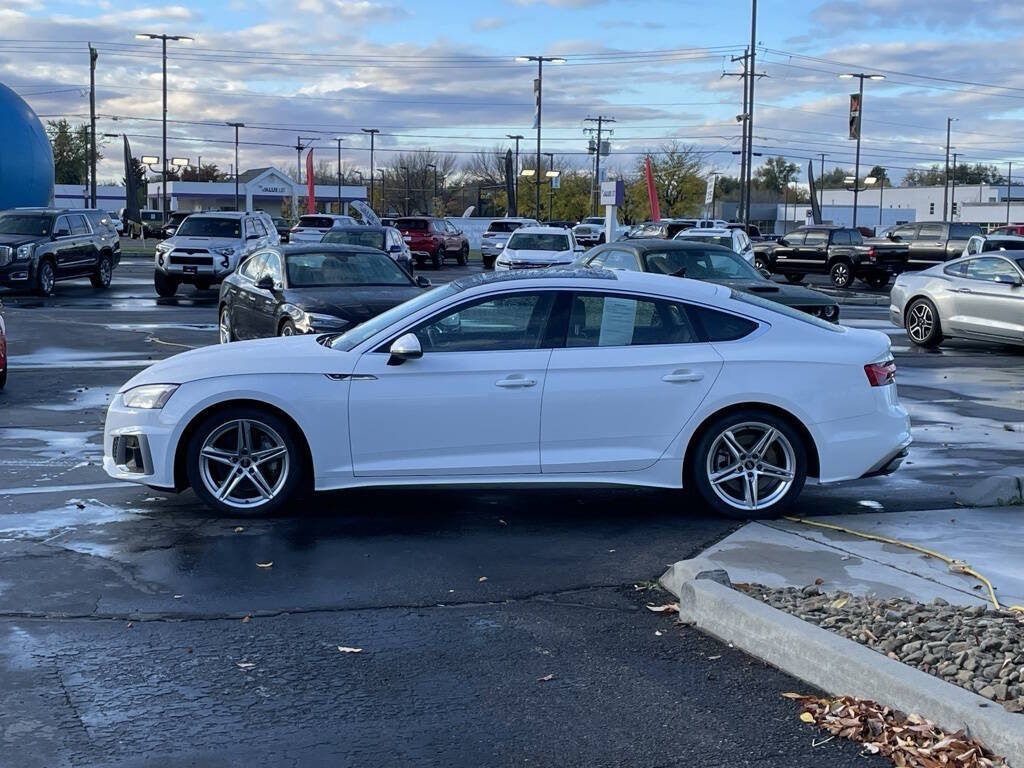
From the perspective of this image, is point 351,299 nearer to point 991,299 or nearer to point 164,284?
point 991,299

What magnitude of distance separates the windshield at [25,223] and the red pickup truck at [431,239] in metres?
18.9

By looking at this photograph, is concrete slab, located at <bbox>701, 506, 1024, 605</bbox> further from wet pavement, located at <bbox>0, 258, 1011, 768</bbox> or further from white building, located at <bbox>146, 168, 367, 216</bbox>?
white building, located at <bbox>146, 168, 367, 216</bbox>

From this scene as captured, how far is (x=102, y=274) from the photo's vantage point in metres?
30.2

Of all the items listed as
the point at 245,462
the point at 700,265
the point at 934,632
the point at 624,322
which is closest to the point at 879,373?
the point at 624,322

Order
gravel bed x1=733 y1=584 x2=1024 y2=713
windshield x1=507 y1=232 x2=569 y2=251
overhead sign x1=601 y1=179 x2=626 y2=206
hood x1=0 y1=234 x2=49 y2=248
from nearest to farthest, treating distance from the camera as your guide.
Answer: gravel bed x1=733 y1=584 x2=1024 y2=713 → hood x1=0 y1=234 x2=49 y2=248 → overhead sign x1=601 y1=179 x2=626 y2=206 → windshield x1=507 y1=232 x2=569 y2=251

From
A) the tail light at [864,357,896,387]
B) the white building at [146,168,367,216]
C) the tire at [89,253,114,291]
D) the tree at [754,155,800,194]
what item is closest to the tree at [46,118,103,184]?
the white building at [146,168,367,216]

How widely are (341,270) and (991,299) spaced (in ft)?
30.2

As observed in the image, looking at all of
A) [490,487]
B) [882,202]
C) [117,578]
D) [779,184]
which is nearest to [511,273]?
[490,487]

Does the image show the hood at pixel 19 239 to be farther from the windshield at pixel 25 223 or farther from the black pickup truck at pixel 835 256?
the black pickup truck at pixel 835 256

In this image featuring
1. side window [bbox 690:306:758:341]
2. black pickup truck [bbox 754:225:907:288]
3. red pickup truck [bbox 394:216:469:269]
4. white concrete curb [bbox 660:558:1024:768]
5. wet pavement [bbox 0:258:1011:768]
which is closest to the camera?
white concrete curb [bbox 660:558:1024:768]

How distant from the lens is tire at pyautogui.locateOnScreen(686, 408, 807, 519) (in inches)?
298

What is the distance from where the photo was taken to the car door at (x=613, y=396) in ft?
24.4

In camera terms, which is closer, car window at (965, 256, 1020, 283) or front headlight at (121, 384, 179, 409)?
front headlight at (121, 384, 179, 409)

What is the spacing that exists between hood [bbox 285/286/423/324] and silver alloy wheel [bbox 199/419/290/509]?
6.11 meters
